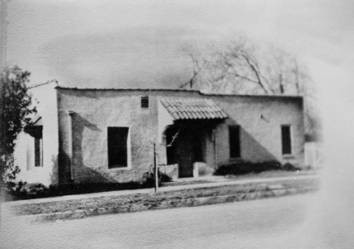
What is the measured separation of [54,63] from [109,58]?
1.11 feet

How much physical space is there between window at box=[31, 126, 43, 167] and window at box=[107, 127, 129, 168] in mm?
456

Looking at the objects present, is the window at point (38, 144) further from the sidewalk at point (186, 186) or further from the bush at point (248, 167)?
the bush at point (248, 167)

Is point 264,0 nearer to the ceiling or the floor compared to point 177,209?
nearer to the ceiling

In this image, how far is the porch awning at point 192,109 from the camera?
2.83 meters

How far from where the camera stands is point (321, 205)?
9.73 feet

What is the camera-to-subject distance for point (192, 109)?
2.95 m

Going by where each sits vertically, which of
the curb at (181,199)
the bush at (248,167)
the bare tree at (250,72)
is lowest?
the curb at (181,199)

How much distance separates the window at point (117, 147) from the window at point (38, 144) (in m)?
0.46

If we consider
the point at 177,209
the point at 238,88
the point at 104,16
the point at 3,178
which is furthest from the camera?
Result: the point at 238,88

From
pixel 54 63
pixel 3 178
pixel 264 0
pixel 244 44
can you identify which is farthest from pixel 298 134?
pixel 3 178

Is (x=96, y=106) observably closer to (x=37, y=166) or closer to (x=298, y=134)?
(x=37, y=166)

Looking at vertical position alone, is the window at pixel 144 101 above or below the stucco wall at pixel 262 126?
above

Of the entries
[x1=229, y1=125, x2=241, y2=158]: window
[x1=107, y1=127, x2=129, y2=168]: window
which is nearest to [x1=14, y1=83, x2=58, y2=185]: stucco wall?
[x1=107, y1=127, x2=129, y2=168]: window

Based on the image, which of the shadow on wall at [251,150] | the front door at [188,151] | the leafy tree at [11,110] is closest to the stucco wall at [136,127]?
the shadow on wall at [251,150]
